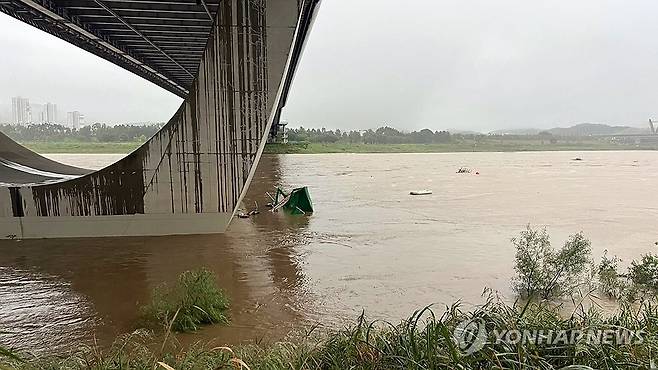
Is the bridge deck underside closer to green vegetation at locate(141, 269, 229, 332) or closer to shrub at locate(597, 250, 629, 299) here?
green vegetation at locate(141, 269, 229, 332)

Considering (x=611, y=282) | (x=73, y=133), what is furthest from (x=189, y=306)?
(x=73, y=133)

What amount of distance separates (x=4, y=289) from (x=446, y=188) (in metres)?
18.9

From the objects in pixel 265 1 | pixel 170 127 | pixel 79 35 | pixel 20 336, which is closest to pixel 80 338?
pixel 20 336

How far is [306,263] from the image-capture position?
995 centimetres

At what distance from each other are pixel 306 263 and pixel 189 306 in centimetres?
377

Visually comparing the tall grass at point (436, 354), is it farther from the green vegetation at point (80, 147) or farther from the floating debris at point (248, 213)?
the green vegetation at point (80, 147)

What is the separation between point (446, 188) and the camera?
2384 cm

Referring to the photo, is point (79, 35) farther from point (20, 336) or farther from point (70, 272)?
point (20, 336)

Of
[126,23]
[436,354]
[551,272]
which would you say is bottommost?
[551,272]

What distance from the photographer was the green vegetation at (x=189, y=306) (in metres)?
6.29

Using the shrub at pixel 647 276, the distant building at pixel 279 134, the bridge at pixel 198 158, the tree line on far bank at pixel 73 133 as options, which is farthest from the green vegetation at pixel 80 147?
the distant building at pixel 279 134

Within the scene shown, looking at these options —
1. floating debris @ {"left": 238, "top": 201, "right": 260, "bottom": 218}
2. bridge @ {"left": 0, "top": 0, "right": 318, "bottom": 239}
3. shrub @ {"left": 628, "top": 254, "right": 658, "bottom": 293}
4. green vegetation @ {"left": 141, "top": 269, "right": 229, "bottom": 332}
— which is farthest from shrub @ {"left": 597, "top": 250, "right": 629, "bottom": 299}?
floating debris @ {"left": 238, "top": 201, "right": 260, "bottom": 218}

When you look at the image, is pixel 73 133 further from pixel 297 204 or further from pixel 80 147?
pixel 297 204

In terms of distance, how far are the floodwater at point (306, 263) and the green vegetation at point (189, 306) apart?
0.23 meters
